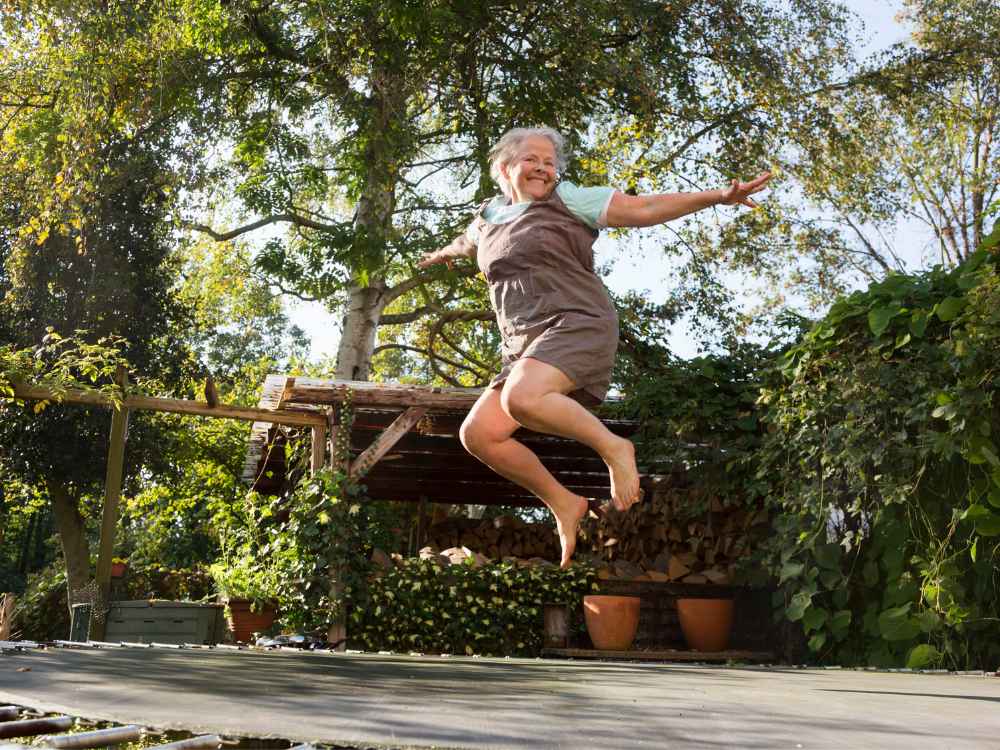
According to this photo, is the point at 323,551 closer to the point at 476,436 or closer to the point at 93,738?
the point at 476,436

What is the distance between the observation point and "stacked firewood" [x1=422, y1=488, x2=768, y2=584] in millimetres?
7547

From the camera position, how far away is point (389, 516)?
35.2 ft

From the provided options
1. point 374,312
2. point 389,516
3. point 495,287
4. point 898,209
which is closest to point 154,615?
point 389,516

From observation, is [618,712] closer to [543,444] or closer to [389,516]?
[543,444]

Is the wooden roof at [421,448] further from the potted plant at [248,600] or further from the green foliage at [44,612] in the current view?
the green foliage at [44,612]

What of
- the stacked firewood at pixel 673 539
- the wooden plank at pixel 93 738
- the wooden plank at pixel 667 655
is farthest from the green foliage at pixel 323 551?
the wooden plank at pixel 93 738

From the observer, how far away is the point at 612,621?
7.12 m

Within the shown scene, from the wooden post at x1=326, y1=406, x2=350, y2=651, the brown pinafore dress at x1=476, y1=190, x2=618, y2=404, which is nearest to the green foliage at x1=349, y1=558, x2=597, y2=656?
the wooden post at x1=326, y1=406, x2=350, y2=651

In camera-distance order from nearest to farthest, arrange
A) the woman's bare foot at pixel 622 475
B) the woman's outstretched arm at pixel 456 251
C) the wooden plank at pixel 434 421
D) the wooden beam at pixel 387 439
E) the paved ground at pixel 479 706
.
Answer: the paved ground at pixel 479 706
the woman's bare foot at pixel 622 475
the woman's outstretched arm at pixel 456 251
the wooden beam at pixel 387 439
the wooden plank at pixel 434 421

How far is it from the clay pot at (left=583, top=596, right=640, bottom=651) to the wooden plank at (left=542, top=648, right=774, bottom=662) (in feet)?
0.32

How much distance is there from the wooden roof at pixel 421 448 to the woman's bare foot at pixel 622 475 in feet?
13.4

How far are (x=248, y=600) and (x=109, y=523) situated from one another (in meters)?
1.20

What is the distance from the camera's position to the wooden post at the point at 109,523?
734 cm

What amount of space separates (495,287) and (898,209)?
12.5m
